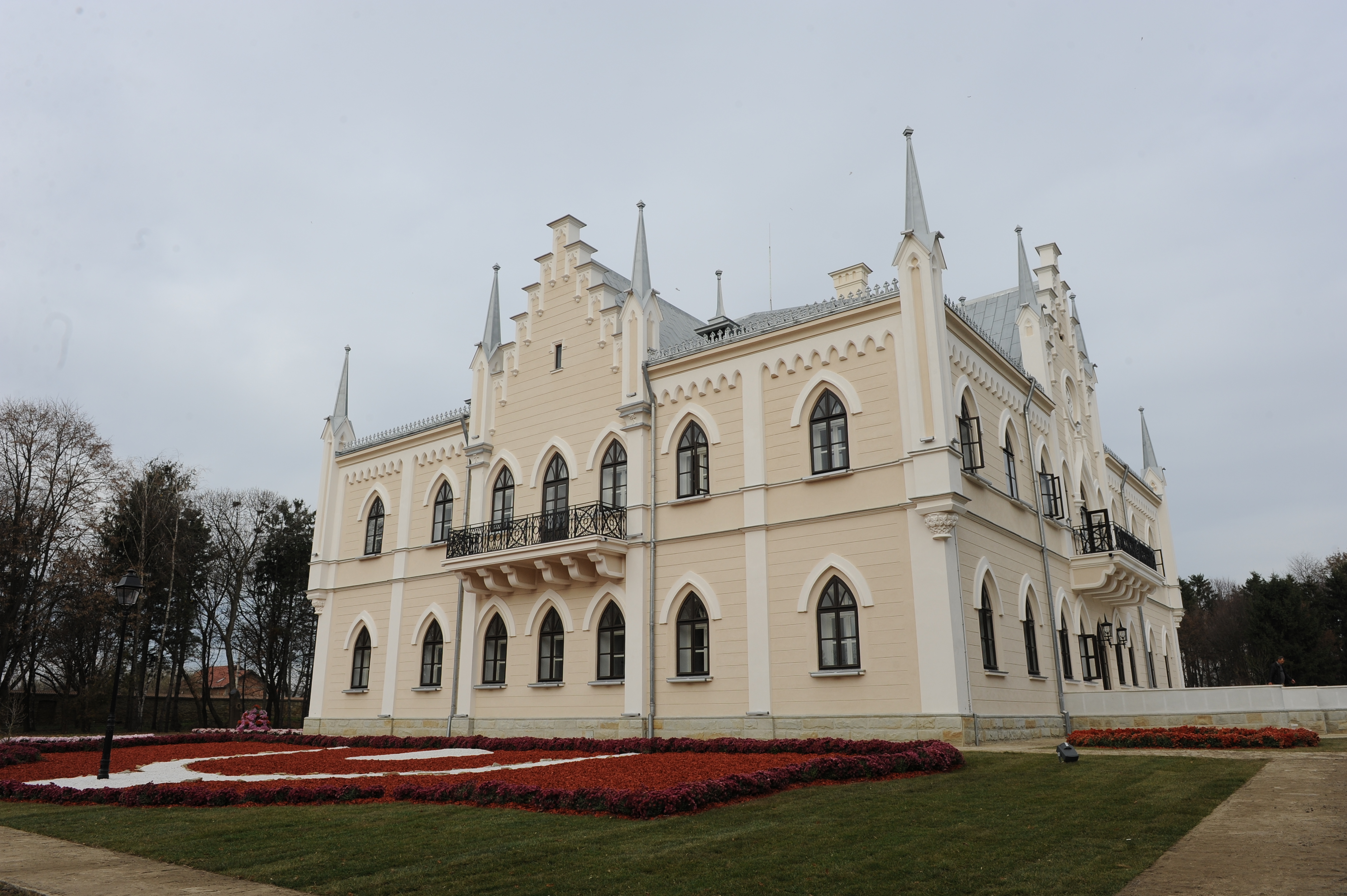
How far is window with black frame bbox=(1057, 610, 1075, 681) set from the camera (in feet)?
72.8

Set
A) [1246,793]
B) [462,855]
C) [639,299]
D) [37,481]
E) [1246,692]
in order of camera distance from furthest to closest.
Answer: [37,481], [639,299], [1246,692], [1246,793], [462,855]

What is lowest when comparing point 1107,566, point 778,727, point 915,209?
point 778,727

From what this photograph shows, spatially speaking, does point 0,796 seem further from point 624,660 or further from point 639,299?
point 639,299

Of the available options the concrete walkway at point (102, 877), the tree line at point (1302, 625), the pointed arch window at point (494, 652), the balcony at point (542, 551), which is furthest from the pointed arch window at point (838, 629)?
the tree line at point (1302, 625)

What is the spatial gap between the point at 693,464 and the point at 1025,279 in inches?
437

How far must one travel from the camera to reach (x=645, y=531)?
2141 centimetres

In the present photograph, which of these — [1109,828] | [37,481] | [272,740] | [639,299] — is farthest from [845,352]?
[37,481]

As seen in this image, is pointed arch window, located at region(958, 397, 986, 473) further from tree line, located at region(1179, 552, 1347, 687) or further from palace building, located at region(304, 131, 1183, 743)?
tree line, located at region(1179, 552, 1347, 687)

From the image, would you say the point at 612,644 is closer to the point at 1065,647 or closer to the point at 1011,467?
the point at 1011,467

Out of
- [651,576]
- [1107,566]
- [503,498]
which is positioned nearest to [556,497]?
[503,498]

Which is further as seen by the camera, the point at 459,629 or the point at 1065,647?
the point at 459,629

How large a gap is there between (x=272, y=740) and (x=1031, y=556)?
2143cm

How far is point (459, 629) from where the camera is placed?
81.3 feet

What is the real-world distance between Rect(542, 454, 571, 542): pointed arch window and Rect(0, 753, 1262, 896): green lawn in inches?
463
